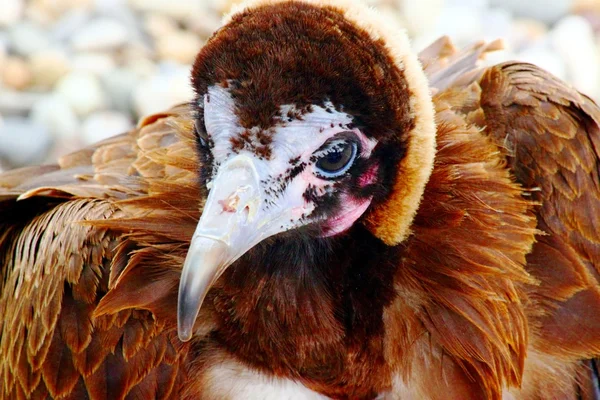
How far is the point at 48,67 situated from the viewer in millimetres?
6211

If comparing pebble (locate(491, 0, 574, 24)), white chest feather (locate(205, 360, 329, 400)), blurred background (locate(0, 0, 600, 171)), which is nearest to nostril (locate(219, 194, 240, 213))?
white chest feather (locate(205, 360, 329, 400))

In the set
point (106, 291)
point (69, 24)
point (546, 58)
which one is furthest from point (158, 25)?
point (106, 291)

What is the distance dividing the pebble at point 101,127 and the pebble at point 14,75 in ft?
2.15

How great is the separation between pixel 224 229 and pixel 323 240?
0.45 m

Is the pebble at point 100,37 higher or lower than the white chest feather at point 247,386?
higher

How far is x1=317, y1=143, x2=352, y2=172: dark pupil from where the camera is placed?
7.70ft

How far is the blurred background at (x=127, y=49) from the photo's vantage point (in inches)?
229

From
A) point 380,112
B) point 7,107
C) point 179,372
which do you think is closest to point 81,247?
point 179,372

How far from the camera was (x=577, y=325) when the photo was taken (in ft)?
9.50

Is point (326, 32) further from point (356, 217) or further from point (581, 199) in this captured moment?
point (581, 199)

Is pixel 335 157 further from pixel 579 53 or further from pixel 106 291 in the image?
pixel 579 53

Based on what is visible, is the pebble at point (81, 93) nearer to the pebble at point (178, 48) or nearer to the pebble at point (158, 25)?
the pebble at point (178, 48)

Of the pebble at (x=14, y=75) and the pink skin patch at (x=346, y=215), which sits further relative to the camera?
the pebble at (x=14, y=75)

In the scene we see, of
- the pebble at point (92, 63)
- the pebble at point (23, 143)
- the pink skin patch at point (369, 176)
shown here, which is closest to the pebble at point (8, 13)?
the pebble at point (92, 63)
